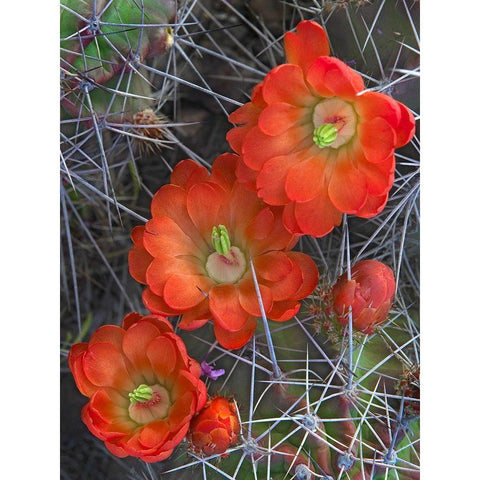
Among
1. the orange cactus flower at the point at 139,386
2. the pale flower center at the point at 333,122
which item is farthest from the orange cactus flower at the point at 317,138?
the orange cactus flower at the point at 139,386

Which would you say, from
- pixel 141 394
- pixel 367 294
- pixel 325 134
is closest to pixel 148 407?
pixel 141 394

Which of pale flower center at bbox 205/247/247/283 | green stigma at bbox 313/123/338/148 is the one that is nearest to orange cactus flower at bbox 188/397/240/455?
pale flower center at bbox 205/247/247/283

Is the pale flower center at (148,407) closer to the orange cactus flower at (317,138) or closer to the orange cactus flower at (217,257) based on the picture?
the orange cactus flower at (217,257)

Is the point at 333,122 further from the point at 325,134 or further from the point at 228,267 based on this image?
the point at 228,267

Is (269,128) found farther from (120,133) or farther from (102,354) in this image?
(102,354)

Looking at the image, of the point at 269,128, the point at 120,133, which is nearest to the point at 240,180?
the point at 269,128
